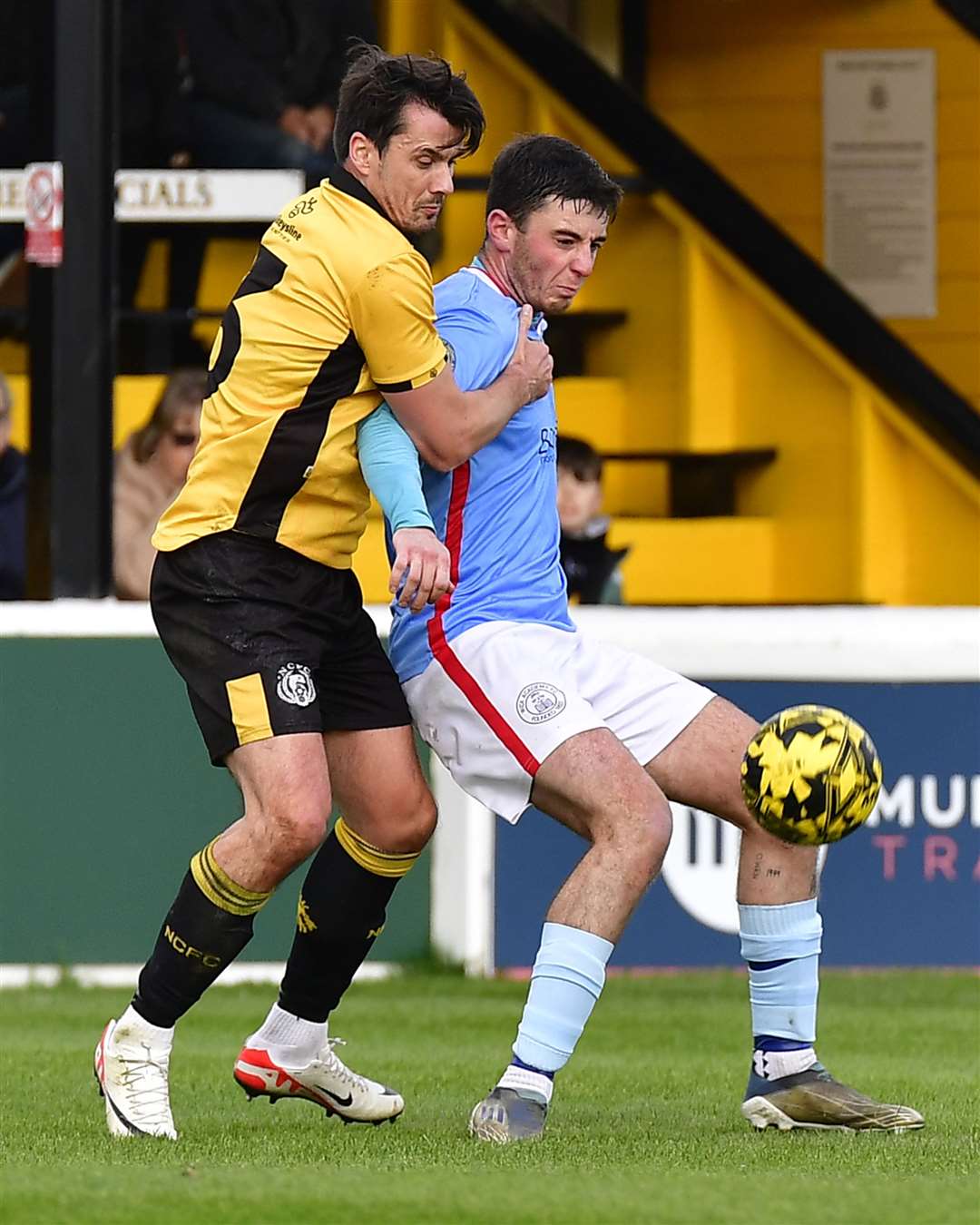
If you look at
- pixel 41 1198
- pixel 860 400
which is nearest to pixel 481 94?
pixel 860 400

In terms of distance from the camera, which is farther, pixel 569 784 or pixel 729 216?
pixel 729 216

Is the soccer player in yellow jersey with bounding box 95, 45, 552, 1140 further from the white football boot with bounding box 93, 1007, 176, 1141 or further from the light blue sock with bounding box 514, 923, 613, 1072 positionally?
the light blue sock with bounding box 514, 923, 613, 1072

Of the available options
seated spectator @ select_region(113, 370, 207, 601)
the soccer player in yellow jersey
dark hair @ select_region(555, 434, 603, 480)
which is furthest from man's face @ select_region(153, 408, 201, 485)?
the soccer player in yellow jersey

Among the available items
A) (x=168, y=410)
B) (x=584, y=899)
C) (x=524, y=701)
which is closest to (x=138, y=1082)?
(x=584, y=899)

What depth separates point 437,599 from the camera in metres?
5.01

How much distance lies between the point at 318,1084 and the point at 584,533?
438cm

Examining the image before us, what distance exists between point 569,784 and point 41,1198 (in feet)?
4.30

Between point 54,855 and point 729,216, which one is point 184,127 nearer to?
point 729,216

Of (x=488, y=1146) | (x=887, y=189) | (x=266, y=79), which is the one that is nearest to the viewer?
(x=488, y=1146)

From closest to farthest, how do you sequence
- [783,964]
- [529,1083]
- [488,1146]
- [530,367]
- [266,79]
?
[488,1146] → [529,1083] → [530,367] → [783,964] → [266,79]

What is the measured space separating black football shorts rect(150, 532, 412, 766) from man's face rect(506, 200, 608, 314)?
702mm

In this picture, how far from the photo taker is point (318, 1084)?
18.1 ft

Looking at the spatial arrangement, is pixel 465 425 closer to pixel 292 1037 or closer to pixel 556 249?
pixel 556 249

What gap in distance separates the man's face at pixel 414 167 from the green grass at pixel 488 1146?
1.80 metres
